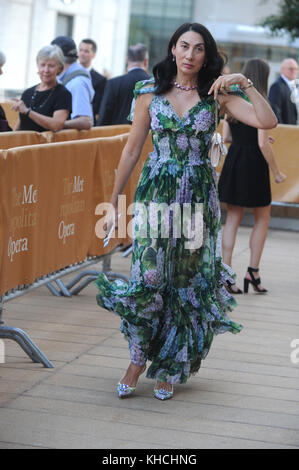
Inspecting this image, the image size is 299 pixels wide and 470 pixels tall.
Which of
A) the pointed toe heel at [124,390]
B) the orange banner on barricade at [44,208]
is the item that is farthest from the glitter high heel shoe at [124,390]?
the orange banner on barricade at [44,208]

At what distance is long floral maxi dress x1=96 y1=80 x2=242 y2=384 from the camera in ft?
17.0

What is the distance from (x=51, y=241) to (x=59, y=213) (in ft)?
0.75

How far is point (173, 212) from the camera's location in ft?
17.1

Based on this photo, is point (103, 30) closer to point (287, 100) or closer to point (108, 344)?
point (287, 100)

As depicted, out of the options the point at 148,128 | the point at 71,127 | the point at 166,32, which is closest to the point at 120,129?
the point at 71,127

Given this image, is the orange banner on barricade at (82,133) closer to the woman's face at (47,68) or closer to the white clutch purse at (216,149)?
the woman's face at (47,68)

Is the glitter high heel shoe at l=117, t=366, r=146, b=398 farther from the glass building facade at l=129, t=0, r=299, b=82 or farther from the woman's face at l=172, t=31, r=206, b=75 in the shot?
the glass building facade at l=129, t=0, r=299, b=82

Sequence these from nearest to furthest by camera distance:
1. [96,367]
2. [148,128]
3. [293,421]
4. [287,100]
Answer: [293,421] < [148,128] < [96,367] < [287,100]

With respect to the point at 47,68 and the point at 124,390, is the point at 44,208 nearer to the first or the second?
the point at 124,390

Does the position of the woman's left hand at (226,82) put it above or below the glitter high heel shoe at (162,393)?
above

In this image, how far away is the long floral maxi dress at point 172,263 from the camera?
518cm

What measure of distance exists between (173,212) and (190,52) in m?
0.86

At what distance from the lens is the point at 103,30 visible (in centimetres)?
4506

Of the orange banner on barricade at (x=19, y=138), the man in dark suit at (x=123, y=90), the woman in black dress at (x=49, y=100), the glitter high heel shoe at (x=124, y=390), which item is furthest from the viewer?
the man in dark suit at (x=123, y=90)
